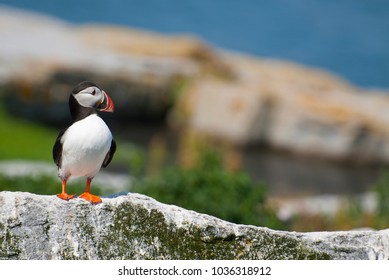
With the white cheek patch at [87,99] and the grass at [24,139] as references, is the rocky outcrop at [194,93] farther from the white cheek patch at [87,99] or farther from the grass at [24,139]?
the white cheek patch at [87,99]

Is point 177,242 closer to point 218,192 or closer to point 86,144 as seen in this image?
point 86,144

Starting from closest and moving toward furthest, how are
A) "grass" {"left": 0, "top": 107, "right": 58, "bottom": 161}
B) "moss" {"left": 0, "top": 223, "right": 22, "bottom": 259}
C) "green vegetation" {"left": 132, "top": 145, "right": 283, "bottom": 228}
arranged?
"moss" {"left": 0, "top": 223, "right": 22, "bottom": 259}
"green vegetation" {"left": 132, "top": 145, "right": 283, "bottom": 228}
"grass" {"left": 0, "top": 107, "right": 58, "bottom": 161}

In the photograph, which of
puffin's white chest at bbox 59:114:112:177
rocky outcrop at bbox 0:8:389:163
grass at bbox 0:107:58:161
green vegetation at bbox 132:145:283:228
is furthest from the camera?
rocky outcrop at bbox 0:8:389:163

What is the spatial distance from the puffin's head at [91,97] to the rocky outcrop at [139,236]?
49 cm

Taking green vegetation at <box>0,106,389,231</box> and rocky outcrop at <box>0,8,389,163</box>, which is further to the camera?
rocky outcrop at <box>0,8,389,163</box>

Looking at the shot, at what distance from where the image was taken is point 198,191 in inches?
270

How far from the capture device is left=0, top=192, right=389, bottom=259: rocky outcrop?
3.62m

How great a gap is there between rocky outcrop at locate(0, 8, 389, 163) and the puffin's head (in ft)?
34.0

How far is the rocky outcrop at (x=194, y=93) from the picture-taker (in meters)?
14.0

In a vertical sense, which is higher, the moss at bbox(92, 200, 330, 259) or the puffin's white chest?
the puffin's white chest

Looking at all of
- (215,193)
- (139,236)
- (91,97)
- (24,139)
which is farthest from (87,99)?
(24,139)

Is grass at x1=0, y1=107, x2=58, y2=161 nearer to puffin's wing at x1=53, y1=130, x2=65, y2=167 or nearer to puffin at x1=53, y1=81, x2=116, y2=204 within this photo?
puffin's wing at x1=53, y1=130, x2=65, y2=167

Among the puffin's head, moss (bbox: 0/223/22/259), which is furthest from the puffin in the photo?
moss (bbox: 0/223/22/259)

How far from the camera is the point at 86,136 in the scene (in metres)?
3.71
